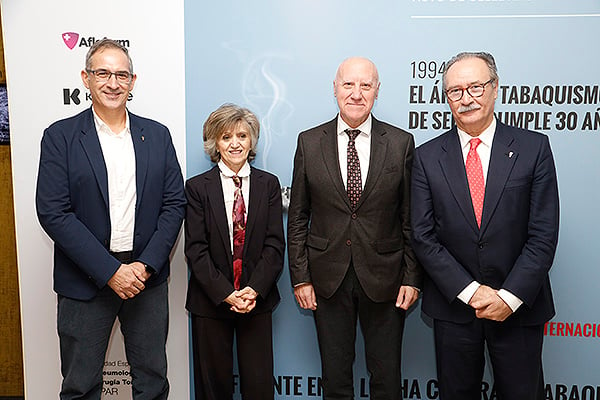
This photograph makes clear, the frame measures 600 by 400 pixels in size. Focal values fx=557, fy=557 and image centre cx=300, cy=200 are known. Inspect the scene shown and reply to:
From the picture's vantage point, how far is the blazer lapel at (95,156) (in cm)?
229

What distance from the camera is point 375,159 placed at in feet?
7.86

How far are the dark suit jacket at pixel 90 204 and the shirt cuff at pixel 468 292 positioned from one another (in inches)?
48.4

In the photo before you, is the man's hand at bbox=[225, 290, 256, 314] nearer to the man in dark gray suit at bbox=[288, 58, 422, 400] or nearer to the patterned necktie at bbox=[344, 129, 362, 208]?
the man in dark gray suit at bbox=[288, 58, 422, 400]

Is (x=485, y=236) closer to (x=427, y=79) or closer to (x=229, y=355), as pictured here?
(x=427, y=79)

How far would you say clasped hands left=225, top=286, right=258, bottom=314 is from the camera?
2.43 m

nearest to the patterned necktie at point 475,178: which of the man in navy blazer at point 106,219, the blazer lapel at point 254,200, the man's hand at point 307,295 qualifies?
the man's hand at point 307,295

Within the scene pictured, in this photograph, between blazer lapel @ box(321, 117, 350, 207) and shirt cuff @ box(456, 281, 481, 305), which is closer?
shirt cuff @ box(456, 281, 481, 305)

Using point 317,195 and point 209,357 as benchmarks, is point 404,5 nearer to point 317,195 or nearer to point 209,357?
point 317,195

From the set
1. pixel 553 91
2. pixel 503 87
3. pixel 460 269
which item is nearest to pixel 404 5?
pixel 503 87

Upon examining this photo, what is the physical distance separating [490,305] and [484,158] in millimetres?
587

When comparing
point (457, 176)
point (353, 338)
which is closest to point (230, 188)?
point (353, 338)

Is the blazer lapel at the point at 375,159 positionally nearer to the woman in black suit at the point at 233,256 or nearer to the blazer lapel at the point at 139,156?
the woman in black suit at the point at 233,256

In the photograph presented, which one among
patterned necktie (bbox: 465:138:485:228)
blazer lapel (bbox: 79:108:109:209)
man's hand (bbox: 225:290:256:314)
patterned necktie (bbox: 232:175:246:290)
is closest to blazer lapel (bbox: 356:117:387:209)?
patterned necktie (bbox: 465:138:485:228)

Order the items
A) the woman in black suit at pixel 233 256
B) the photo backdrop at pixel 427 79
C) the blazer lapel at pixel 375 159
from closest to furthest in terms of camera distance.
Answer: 1. the blazer lapel at pixel 375 159
2. the woman in black suit at pixel 233 256
3. the photo backdrop at pixel 427 79
